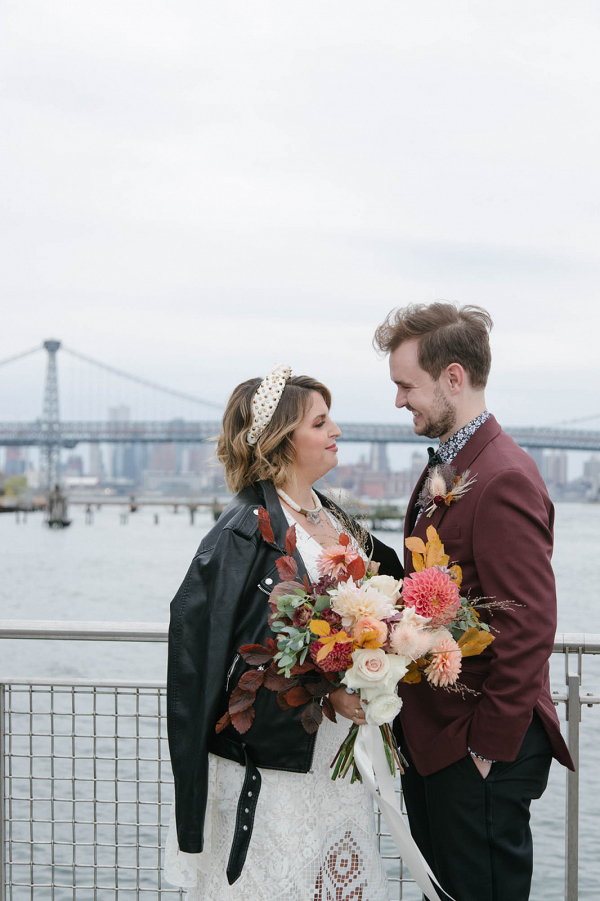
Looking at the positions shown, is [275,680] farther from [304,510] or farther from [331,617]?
[304,510]

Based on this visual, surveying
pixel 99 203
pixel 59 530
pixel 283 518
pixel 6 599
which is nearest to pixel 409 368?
pixel 283 518

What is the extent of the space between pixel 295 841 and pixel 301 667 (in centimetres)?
49

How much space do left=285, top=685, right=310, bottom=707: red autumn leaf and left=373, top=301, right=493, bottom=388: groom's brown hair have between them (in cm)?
72

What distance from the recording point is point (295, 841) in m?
1.83

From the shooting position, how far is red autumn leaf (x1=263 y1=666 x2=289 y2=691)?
1672mm

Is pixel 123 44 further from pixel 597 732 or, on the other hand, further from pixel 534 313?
pixel 534 313

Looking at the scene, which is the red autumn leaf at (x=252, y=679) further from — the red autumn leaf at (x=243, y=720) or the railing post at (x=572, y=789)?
the railing post at (x=572, y=789)

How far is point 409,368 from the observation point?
5.99 feet

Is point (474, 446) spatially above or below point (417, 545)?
above

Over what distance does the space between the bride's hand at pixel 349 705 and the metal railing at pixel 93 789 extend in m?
0.64

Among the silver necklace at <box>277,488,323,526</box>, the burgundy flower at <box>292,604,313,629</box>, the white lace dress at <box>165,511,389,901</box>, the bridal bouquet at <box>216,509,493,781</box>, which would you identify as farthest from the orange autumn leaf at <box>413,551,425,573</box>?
the silver necklace at <box>277,488,323,526</box>

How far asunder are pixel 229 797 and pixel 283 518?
2.09ft

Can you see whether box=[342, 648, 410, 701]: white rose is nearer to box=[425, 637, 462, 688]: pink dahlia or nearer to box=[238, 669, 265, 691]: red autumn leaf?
box=[425, 637, 462, 688]: pink dahlia

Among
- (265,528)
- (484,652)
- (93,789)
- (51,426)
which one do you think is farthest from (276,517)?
(51,426)
